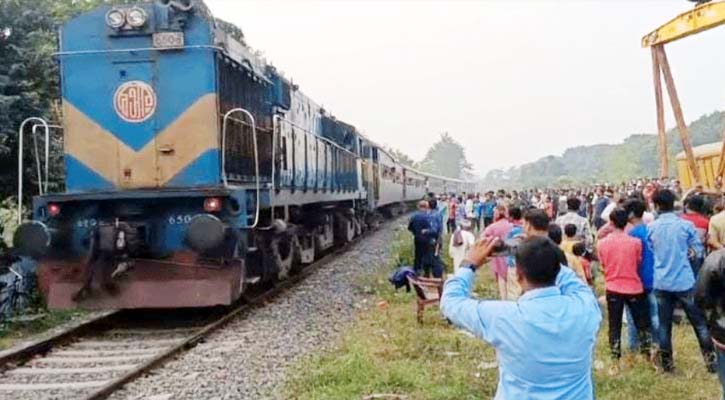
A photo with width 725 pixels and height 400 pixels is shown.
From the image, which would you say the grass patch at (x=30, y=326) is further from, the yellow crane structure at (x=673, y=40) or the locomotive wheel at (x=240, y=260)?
the yellow crane structure at (x=673, y=40)

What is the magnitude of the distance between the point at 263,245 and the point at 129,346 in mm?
3046

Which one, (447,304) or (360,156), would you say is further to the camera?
(360,156)

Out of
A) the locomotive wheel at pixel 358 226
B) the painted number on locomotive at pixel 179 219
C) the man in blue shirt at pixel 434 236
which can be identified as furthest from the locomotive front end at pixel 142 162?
the locomotive wheel at pixel 358 226

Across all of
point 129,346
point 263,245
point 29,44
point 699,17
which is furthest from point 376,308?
point 699,17

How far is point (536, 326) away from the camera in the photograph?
134 inches

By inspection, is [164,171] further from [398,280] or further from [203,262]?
[398,280]

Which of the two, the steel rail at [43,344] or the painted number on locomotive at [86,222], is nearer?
the steel rail at [43,344]

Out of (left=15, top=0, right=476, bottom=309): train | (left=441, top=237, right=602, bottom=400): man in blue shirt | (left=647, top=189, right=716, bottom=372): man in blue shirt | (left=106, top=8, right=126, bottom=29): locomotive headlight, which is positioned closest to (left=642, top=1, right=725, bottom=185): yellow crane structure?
(left=15, top=0, right=476, bottom=309): train

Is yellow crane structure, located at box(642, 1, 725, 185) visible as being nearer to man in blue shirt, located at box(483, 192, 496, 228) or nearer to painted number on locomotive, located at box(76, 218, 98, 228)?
man in blue shirt, located at box(483, 192, 496, 228)

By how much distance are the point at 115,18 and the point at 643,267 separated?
6.79 m

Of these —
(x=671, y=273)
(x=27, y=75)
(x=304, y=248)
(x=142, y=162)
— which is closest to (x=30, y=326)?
(x=142, y=162)

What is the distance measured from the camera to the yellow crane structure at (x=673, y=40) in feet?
55.2

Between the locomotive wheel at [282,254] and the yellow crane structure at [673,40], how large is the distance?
7939 millimetres

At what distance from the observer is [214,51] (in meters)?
10.7
